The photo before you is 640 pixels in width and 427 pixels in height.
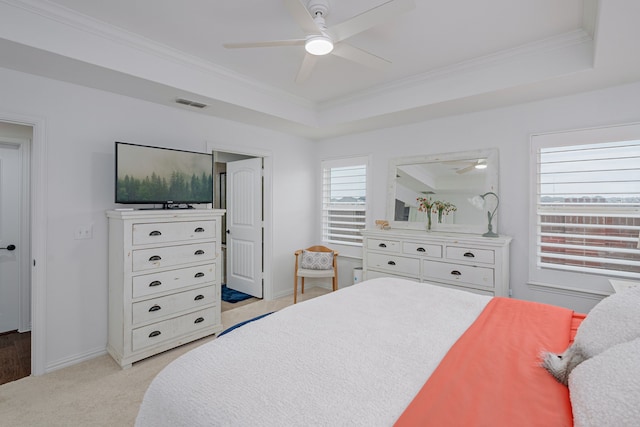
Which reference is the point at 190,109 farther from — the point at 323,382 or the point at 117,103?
the point at 323,382

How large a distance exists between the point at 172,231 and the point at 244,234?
182 cm

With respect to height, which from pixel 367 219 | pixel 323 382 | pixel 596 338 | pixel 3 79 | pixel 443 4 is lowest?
pixel 323 382

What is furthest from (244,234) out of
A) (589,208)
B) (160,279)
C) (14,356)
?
(589,208)

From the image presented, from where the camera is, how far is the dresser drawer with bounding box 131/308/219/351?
8.78 feet

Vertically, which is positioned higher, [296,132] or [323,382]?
[296,132]

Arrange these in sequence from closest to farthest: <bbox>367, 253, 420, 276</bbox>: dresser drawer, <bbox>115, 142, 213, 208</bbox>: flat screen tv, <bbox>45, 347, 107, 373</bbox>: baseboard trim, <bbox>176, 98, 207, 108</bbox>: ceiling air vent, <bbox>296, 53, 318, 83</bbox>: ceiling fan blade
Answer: <bbox>296, 53, 318, 83</bbox>: ceiling fan blade
<bbox>45, 347, 107, 373</bbox>: baseboard trim
<bbox>115, 142, 213, 208</bbox>: flat screen tv
<bbox>176, 98, 207, 108</bbox>: ceiling air vent
<bbox>367, 253, 420, 276</bbox>: dresser drawer

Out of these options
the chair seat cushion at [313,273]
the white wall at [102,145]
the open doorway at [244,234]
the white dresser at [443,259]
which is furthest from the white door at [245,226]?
the white dresser at [443,259]

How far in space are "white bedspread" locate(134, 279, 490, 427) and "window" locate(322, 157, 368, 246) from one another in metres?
2.88

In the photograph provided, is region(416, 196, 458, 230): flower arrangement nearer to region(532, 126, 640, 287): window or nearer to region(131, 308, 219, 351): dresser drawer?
region(532, 126, 640, 287): window

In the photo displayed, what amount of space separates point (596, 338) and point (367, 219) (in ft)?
11.1

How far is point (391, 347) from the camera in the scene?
4.39ft

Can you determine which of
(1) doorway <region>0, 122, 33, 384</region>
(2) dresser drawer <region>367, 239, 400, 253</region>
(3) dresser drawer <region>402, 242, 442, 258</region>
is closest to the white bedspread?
(3) dresser drawer <region>402, 242, 442, 258</region>

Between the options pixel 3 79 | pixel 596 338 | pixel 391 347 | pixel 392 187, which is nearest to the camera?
pixel 596 338

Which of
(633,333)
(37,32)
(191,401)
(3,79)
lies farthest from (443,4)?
(3,79)
